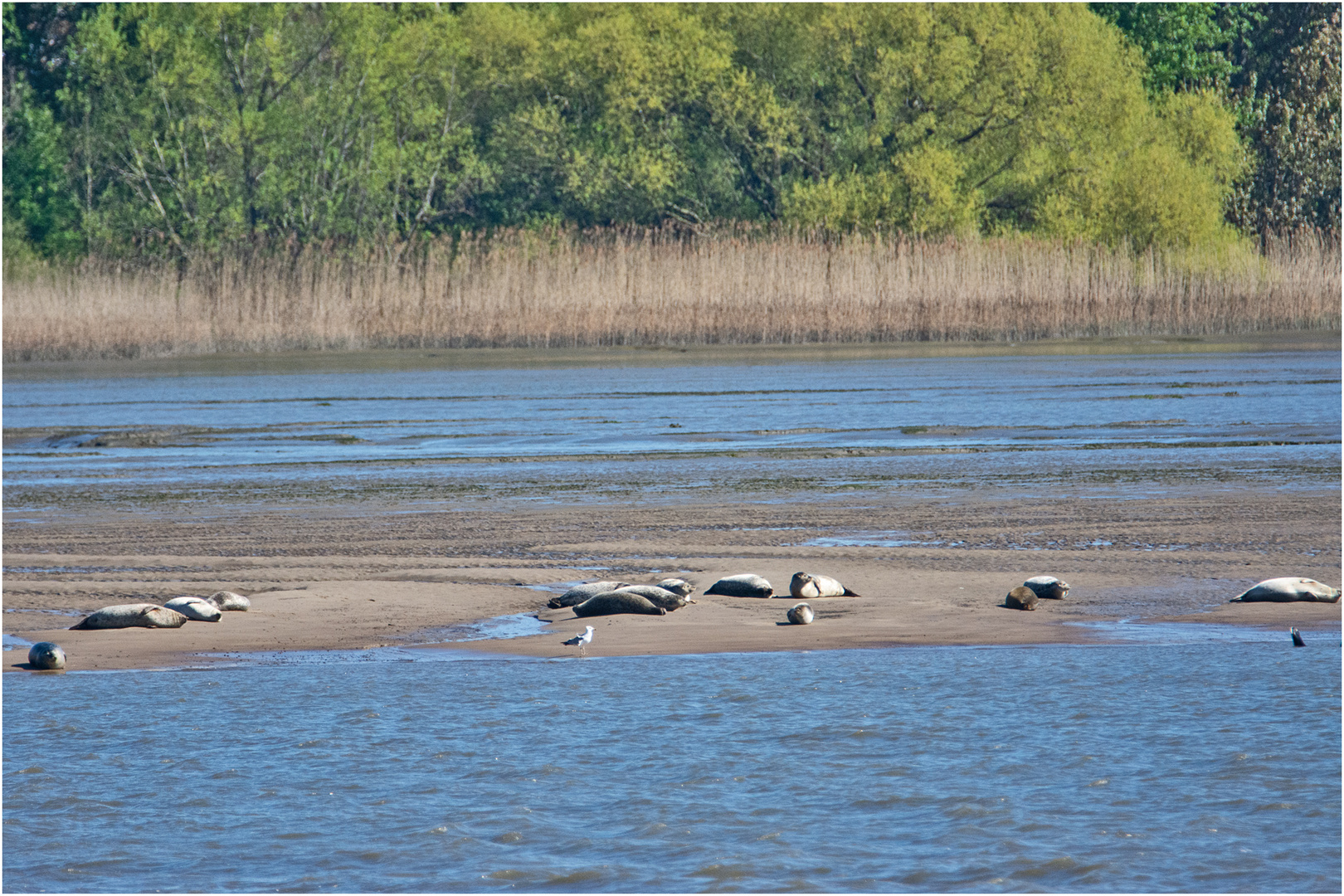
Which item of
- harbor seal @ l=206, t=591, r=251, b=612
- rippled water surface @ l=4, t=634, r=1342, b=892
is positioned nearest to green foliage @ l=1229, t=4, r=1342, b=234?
harbor seal @ l=206, t=591, r=251, b=612

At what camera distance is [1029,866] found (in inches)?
173

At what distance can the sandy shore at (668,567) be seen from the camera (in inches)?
291

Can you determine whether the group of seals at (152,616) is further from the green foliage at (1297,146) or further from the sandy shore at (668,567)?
the green foliage at (1297,146)

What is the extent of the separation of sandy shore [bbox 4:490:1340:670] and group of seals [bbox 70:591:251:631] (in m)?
0.06

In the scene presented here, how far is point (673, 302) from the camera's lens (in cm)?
3231

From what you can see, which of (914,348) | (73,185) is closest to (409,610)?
(914,348)

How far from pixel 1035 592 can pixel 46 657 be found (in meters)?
4.27

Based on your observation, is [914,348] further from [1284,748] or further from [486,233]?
[1284,748]

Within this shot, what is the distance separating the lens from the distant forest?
4422cm

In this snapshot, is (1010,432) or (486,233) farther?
(486,233)

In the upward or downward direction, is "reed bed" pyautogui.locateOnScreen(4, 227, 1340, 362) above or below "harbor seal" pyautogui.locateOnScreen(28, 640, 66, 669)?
above

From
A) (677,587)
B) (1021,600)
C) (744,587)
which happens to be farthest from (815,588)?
(1021,600)

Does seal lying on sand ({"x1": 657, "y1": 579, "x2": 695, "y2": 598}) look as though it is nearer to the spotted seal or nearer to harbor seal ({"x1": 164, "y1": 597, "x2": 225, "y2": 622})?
the spotted seal

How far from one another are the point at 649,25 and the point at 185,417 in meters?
30.0
